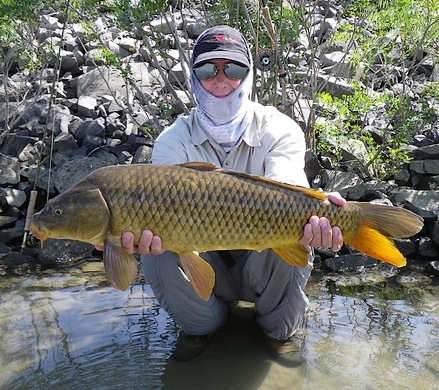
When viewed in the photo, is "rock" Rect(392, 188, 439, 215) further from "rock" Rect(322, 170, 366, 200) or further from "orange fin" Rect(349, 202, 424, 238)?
"orange fin" Rect(349, 202, 424, 238)

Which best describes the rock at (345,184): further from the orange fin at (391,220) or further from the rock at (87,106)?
the rock at (87,106)

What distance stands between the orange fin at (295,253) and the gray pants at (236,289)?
273 millimetres

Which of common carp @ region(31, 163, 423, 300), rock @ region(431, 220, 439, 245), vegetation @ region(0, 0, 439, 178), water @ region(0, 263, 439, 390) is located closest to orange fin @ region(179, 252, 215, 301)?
common carp @ region(31, 163, 423, 300)

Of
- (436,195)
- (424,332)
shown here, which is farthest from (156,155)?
(436,195)

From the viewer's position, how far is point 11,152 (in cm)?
695

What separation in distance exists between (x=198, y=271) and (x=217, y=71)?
1.00m

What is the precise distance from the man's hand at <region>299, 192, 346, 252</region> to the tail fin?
74 mm

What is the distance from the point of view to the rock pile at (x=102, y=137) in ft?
16.7

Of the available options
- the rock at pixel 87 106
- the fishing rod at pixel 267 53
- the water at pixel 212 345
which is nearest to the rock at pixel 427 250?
the water at pixel 212 345

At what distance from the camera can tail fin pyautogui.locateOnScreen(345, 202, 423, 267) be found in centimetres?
242

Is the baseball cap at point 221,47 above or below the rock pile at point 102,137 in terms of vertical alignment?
above

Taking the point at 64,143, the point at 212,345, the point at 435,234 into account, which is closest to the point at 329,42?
the point at 435,234

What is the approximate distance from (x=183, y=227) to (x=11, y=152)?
202 inches

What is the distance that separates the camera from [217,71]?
293 centimetres
